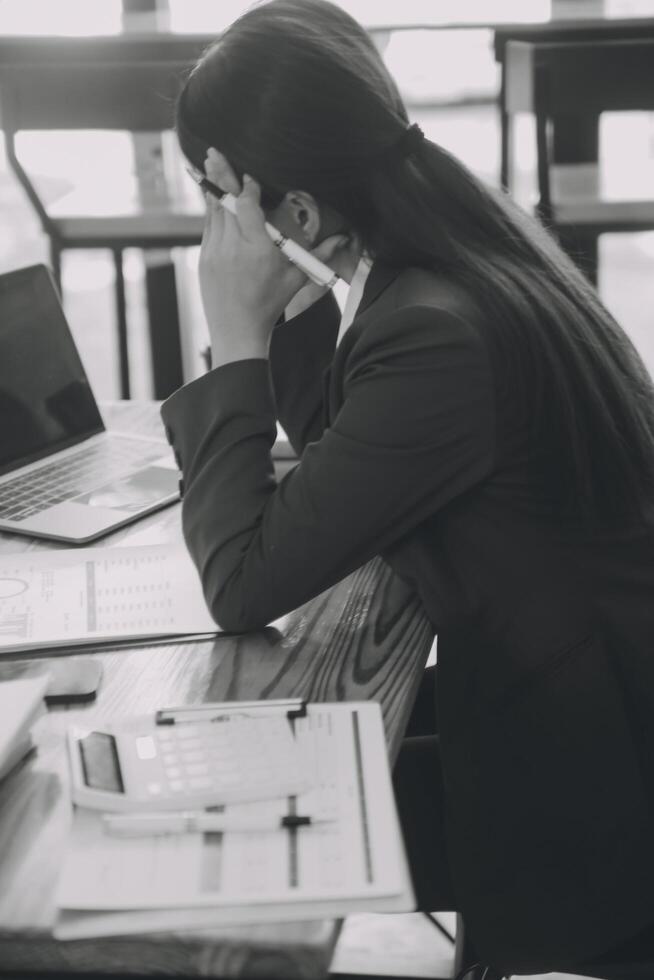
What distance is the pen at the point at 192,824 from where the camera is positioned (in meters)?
0.73

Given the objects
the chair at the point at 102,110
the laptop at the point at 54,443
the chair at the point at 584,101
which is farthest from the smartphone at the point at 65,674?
the chair at the point at 102,110

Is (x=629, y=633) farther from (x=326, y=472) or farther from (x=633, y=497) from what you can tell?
(x=326, y=472)

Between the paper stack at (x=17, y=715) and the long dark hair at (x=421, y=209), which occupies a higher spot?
the long dark hair at (x=421, y=209)

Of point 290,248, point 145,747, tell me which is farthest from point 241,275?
point 145,747

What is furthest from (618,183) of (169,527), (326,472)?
(326,472)

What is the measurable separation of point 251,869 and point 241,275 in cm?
65

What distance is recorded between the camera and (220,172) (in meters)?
1.15

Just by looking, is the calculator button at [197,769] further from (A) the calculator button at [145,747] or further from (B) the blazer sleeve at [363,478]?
(B) the blazer sleeve at [363,478]

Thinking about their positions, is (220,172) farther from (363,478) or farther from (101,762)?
(101,762)

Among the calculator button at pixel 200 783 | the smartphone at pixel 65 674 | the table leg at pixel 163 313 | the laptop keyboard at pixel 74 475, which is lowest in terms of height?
the table leg at pixel 163 313

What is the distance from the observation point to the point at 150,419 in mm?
1736

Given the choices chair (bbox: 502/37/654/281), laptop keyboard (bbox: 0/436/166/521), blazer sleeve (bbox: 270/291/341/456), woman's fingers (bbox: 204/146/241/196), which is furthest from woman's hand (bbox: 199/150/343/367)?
chair (bbox: 502/37/654/281)

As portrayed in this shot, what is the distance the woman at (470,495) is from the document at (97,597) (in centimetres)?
7

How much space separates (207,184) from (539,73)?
1.73 m
